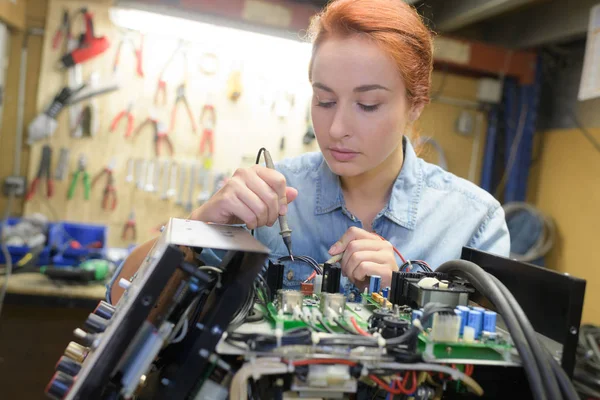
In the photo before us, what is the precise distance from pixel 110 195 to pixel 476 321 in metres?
2.27

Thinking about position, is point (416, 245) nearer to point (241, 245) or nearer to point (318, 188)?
point (318, 188)

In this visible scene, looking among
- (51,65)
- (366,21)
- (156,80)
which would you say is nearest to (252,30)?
(156,80)

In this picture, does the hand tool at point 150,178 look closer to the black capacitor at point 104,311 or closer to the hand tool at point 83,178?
the hand tool at point 83,178

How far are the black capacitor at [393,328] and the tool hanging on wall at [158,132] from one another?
7.06ft

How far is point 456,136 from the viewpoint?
2.94 meters

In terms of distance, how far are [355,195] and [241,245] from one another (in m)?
0.72

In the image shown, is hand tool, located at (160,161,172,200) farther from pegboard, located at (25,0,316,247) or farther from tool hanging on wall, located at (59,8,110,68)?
tool hanging on wall, located at (59,8,110,68)

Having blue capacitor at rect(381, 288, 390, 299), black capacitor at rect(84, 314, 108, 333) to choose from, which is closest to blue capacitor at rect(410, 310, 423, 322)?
blue capacitor at rect(381, 288, 390, 299)

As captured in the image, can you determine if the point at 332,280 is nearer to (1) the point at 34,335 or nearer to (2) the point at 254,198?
(2) the point at 254,198

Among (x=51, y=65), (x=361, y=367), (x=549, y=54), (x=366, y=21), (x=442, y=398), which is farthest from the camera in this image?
(x=549, y=54)

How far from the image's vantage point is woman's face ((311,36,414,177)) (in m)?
0.98

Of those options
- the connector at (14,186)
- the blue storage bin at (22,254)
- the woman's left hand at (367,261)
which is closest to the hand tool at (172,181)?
the blue storage bin at (22,254)

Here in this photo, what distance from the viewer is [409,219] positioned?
1.13m

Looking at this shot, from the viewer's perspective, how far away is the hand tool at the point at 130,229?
8.14ft
